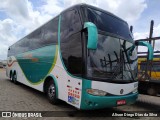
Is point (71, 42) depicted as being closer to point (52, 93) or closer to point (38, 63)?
point (52, 93)

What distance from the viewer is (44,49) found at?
806 cm

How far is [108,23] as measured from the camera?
5.89 metres

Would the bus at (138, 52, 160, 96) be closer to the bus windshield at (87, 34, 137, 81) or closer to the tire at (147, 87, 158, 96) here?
the tire at (147, 87, 158, 96)

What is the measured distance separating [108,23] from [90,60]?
1604 mm

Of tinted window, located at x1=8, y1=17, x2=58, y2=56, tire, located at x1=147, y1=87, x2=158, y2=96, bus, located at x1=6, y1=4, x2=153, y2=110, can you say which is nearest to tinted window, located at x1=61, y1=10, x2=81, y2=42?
bus, located at x1=6, y1=4, x2=153, y2=110

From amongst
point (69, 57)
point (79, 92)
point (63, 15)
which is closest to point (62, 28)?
point (63, 15)

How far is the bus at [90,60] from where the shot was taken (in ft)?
16.3

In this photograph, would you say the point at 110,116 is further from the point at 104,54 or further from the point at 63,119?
the point at 104,54

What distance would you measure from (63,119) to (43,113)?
0.82 meters

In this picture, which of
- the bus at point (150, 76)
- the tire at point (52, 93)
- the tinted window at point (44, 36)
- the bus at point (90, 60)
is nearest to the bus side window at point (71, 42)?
the bus at point (90, 60)

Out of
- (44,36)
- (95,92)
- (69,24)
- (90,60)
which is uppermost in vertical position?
(69,24)

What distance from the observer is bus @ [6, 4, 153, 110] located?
4973mm

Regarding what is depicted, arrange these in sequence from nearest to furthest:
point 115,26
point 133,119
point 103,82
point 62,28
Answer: point 103,82, point 133,119, point 115,26, point 62,28

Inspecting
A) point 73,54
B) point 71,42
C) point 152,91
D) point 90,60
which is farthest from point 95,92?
point 152,91
